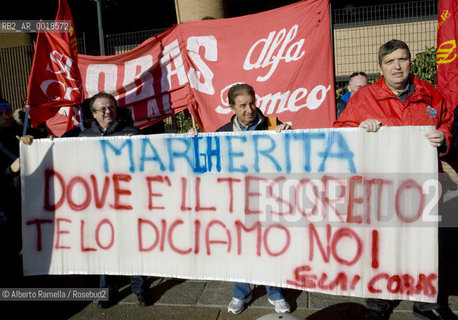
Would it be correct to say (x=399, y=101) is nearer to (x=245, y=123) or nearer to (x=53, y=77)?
(x=245, y=123)

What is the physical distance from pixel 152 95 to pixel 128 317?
2691mm

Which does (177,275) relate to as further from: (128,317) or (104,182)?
(104,182)

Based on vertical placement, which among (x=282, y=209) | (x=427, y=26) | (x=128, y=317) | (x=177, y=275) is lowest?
(x=128, y=317)

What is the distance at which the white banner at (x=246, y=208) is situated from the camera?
2.56 m

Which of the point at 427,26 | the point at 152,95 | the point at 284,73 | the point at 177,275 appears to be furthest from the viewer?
the point at 427,26

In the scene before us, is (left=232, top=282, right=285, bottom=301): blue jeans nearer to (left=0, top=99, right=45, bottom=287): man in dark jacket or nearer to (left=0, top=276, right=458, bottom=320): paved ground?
(left=0, top=276, right=458, bottom=320): paved ground

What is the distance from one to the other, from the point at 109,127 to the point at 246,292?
163 centimetres

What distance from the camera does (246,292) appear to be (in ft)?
10.4

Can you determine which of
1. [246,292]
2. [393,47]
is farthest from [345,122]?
[246,292]

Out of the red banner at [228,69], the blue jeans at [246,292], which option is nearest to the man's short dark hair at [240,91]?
the blue jeans at [246,292]

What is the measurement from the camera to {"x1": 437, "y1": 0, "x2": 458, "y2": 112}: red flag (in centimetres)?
431

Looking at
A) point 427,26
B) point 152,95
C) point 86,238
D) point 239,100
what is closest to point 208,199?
point 239,100

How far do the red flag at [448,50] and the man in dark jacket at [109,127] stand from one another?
126 inches

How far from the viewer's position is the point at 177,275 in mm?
2949
